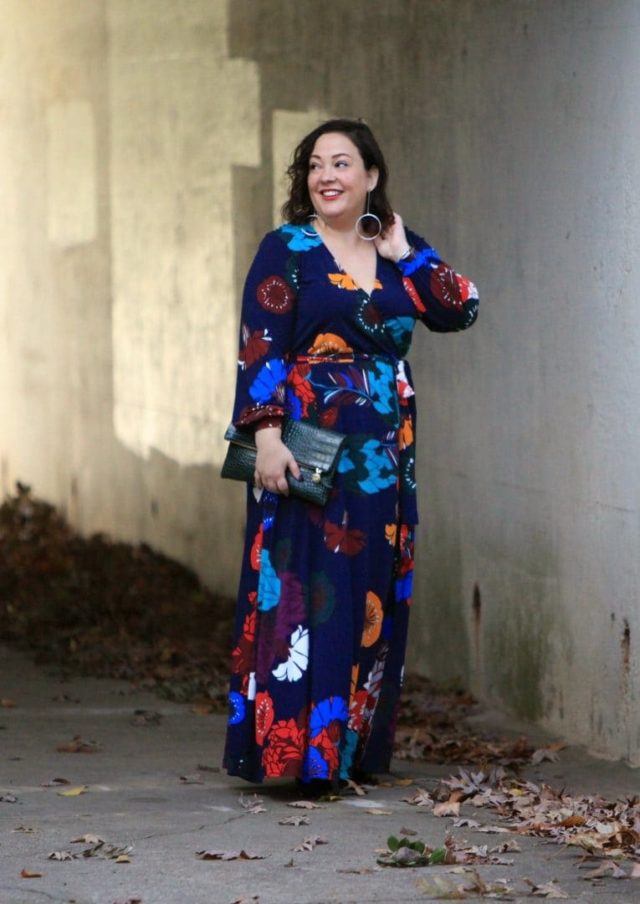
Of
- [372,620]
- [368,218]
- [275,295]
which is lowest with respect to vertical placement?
[372,620]

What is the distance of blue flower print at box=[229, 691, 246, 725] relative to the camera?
6.05m

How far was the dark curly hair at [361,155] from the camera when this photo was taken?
20.1 ft

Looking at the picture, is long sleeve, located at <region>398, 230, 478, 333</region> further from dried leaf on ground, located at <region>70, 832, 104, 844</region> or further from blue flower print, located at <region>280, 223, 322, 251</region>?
dried leaf on ground, located at <region>70, 832, 104, 844</region>

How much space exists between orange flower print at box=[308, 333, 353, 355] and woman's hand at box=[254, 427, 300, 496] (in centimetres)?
29

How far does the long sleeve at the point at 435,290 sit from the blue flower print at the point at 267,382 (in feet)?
1.76

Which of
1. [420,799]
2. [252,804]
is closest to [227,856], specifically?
[252,804]

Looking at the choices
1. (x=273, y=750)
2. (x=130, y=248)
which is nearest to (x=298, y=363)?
(x=273, y=750)

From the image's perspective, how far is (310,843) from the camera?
17.4 ft

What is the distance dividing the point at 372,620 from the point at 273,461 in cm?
64

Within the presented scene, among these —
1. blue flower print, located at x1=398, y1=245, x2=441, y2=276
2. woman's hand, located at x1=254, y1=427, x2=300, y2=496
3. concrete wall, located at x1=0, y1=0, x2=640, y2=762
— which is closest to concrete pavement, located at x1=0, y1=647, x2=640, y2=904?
concrete wall, located at x1=0, y1=0, x2=640, y2=762

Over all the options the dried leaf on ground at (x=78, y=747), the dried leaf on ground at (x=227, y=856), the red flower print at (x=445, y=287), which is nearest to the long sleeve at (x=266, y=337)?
the red flower print at (x=445, y=287)

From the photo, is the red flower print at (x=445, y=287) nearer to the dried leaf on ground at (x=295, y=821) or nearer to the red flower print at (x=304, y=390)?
the red flower print at (x=304, y=390)

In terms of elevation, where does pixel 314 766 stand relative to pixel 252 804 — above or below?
above

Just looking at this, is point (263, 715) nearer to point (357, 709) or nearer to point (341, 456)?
point (357, 709)
